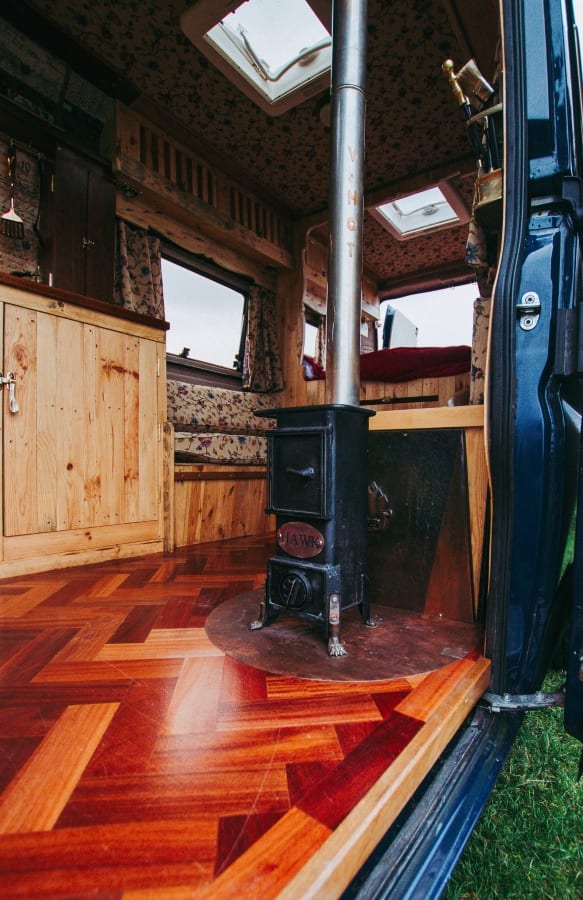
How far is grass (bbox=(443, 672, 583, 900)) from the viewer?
0.75m

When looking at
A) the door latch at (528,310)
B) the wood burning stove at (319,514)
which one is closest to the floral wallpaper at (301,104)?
the door latch at (528,310)

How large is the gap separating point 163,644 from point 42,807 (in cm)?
63

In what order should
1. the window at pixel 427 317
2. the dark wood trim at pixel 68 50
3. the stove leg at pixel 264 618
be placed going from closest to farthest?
the stove leg at pixel 264 618, the dark wood trim at pixel 68 50, the window at pixel 427 317

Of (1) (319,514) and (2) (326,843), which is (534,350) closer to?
(1) (319,514)

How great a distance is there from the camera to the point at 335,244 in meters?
1.55

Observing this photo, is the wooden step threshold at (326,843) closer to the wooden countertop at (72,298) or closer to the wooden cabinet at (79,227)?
the wooden countertop at (72,298)

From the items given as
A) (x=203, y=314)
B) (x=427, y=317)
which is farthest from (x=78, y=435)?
(x=427, y=317)

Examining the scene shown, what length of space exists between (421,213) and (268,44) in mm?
2338

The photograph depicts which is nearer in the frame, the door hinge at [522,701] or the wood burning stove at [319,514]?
the door hinge at [522,701]

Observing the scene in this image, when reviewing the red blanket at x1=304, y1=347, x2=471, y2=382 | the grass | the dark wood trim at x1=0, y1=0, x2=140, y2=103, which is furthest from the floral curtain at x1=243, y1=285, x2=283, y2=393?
the grass

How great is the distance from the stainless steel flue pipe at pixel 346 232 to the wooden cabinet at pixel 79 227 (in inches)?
80.3

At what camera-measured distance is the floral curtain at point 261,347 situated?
433cm

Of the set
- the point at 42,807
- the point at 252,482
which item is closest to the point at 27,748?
the point at 42,807

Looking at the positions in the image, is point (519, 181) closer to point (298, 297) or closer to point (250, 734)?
point (250, 734)
